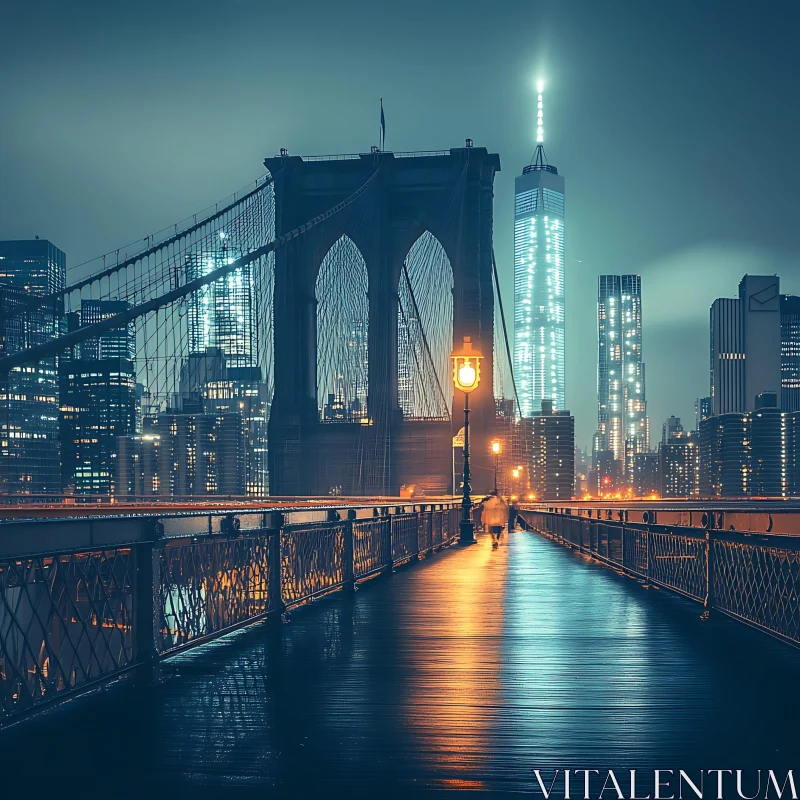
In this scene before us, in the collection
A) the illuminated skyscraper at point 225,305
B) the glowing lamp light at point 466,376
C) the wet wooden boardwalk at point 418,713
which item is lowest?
the wet wooden boardwalk at point 418,713

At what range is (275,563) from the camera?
10.5m

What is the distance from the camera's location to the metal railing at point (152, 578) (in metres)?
5.90

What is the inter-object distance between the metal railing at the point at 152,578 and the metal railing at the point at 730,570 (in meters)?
4.53

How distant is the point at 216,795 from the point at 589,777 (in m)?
1.85

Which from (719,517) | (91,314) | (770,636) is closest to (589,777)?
(770,636)

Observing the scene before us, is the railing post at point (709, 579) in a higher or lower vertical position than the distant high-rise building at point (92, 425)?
lower

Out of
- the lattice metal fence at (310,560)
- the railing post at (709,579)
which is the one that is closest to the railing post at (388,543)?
the lattice metal fence at (310,560)

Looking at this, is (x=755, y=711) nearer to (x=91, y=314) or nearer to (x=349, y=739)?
(x=349, y=739)

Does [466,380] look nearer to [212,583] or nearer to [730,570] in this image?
[730,570]

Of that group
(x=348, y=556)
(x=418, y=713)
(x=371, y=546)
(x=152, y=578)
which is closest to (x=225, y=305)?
(x=371, y=546)

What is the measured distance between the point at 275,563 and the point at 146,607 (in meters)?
3.27

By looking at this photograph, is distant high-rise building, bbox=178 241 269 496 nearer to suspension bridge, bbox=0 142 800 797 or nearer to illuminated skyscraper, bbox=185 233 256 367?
illuminated skyscraper, bbox=185 233 256 367

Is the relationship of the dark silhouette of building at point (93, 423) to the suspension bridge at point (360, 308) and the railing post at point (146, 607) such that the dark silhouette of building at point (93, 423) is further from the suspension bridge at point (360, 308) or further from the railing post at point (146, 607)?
the railing post at point (146, 607)

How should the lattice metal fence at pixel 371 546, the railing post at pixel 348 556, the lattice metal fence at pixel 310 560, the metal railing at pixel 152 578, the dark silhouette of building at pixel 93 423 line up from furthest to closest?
the dark silhouette of building at pixel 93 423
the lattice metal fence at pixel 371 546
the railing post at pixel 348 556
the lattice metal fence at pixel 310 560
the metal railing at pixel 152 578
